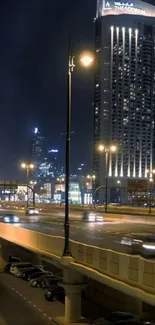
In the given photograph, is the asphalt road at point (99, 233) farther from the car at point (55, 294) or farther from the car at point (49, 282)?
the car at point (55, 294)

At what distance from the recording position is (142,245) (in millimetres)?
26266

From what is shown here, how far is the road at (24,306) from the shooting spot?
33.1 m

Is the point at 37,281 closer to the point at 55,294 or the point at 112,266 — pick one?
the point at 55,294

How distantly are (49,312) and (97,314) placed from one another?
3.19 m

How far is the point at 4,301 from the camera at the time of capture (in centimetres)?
3959

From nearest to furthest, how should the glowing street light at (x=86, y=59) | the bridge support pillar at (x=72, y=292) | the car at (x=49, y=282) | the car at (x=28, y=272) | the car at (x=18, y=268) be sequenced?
the glowing street light at (x=86, y=59), the bridge support pillar at (x=72, y=292), the car at (x=49, y=282), the car at (x=28, y=272), the car at (x=18, y=268)

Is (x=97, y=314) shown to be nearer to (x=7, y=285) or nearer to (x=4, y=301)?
(x=4, y=301)

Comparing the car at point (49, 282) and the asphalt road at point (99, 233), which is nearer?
the asphalt road at point (99, 233)

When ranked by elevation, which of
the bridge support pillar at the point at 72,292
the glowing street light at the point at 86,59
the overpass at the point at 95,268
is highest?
the glowing street light at the point at 86,59

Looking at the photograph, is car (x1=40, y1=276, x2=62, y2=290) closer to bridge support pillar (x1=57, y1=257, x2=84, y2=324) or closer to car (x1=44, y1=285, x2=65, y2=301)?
car (x1=44, y1=285, x2=65, y2=301)

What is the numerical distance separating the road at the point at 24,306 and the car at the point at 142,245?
692 centimetres

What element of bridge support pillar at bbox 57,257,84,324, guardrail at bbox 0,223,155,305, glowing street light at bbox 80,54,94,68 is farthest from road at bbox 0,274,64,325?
glowing street light at bbox 80,54,94,68

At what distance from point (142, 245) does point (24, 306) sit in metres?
14.6

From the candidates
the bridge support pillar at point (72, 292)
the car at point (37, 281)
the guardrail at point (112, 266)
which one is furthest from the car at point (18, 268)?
the bridge support pillar at point (72, 292)
